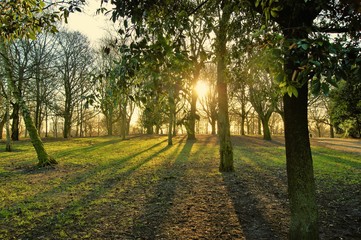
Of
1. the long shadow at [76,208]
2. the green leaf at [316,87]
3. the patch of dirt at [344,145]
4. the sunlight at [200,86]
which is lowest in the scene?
the long shadow at [76,208]

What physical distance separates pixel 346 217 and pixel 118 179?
276 inches

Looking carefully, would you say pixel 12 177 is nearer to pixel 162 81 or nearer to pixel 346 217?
pixel 162 81

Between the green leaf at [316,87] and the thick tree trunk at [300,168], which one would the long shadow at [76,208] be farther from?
the green leaf at [316,87]

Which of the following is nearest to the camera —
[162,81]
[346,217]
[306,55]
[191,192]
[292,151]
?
[306,55]

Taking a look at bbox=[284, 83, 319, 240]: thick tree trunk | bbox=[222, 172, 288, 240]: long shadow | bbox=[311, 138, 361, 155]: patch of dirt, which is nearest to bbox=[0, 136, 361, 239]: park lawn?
bbox=[222, 172, 288, 240]: long shadow

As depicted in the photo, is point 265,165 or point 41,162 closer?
point 41,162

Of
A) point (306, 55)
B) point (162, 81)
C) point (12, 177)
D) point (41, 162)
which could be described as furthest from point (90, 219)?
point (41, 162)

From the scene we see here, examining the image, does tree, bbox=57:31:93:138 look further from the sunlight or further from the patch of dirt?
the patch of dirt

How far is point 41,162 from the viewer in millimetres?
11508

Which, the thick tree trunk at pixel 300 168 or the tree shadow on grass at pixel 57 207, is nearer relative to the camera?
the thick tree trunk at pixel 300 168

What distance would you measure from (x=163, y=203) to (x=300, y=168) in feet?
12.4

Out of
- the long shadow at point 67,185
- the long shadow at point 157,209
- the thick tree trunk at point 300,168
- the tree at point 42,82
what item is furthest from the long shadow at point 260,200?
the tree at point 42,82

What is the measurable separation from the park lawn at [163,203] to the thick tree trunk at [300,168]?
68cm

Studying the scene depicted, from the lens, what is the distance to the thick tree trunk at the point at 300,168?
3.83m
